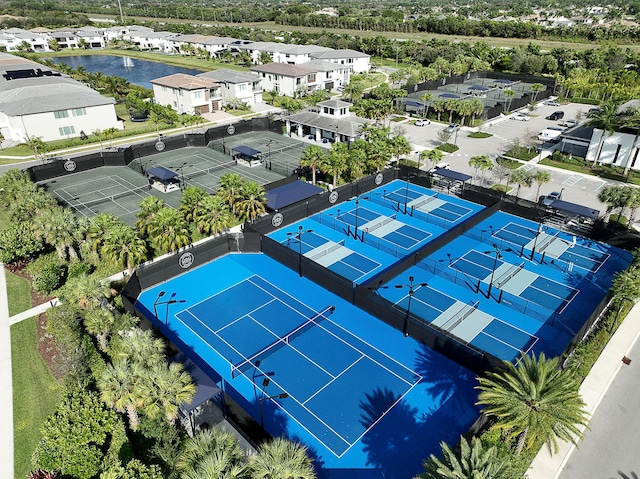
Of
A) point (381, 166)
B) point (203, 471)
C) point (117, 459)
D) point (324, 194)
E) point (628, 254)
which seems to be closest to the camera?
point (203, 471)

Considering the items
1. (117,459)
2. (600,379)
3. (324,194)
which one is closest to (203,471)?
(117,459)

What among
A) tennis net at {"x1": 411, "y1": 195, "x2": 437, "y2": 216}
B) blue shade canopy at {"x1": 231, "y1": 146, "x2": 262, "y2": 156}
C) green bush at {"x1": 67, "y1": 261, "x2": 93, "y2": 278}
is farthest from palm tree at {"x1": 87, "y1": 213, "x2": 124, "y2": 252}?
tennis net at {"x1": 411, "y1": 195, "x2": 437, "y2": 216}

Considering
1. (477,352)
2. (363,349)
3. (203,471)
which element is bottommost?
(363,349)

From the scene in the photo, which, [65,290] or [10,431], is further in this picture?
[65,290]

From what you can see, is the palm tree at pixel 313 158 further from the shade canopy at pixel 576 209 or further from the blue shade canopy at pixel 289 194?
the shade canopy at pixel 576 209

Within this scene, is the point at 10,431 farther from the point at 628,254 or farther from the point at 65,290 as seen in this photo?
the point at 628,254

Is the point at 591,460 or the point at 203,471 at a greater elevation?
the point at 203,471

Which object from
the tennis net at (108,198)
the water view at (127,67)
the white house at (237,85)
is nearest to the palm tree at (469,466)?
the tennis net at (108,198)
